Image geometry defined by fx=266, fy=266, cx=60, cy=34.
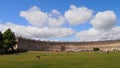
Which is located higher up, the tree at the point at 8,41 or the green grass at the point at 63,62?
the tree at the point at 8,41

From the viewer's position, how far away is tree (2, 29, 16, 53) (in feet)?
429

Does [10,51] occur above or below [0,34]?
below

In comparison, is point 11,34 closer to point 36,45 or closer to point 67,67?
point 36,45

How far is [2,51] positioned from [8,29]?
15.4 m

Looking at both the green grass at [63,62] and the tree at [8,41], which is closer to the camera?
the green grass at [63,62]

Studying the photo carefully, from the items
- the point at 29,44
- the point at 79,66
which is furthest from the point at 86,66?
the point at 29,44

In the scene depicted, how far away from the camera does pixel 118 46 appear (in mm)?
196250

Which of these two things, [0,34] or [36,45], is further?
[36,45]

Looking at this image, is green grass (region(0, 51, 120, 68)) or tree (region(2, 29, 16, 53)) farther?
tree (region(2, 29, 16, 53))

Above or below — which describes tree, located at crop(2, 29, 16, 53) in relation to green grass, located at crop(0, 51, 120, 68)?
above

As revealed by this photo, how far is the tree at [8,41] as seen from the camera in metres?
131

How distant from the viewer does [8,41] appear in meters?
133

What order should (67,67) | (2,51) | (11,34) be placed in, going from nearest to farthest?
(67,67) < (2,51) < (11,34)

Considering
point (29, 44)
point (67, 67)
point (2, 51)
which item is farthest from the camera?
point (29, 44)
